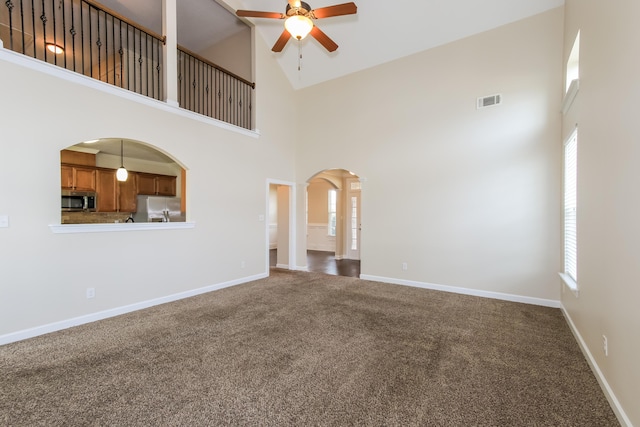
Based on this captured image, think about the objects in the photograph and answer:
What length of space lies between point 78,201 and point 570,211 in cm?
839

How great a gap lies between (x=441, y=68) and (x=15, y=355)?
6565 millimetres

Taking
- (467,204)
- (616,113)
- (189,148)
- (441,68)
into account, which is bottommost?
(467,204)

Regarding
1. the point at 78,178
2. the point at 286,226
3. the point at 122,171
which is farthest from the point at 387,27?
the point at 78,178

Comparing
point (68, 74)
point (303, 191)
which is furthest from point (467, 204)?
point (68, 74)

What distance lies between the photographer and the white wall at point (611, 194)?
1.72m

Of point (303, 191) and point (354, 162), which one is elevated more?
point (354, 162)

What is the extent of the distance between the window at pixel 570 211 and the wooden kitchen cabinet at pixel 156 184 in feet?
26.6

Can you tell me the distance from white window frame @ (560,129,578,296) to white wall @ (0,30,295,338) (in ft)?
15.9

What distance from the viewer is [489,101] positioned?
452 cm

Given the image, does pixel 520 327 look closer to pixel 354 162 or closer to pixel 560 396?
pixel 560 396

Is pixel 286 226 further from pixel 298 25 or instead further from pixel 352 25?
pixel 298 25

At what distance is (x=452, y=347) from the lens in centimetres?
287

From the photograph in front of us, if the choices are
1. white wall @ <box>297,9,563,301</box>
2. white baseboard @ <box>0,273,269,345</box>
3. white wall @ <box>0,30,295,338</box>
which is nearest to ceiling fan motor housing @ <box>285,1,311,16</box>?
white wall @ <box>0,30,295,338</box>

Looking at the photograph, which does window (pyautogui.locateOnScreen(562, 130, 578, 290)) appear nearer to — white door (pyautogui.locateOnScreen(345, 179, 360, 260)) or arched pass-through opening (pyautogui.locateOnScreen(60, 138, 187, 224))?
white door (pyautogui.locateOnScreen(345, 179, 360, 260))
